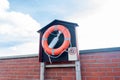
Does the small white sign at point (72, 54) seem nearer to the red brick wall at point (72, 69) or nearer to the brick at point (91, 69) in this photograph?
the red brick wall at point (72, 69)

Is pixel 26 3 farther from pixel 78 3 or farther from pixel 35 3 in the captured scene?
pixel 78 3

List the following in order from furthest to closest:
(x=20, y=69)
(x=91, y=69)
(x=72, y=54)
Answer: (x=20, y=69), (x=72, y=54), (x=91, y=69)

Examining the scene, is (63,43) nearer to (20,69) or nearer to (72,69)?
(72,69)

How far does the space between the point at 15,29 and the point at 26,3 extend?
5.17ft

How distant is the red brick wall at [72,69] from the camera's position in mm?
2338

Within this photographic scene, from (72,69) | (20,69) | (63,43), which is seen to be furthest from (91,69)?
(20,69)

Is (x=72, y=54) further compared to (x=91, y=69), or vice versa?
(x=72, y=54)

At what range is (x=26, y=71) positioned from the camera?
305 centimetres

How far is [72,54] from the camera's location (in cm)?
258

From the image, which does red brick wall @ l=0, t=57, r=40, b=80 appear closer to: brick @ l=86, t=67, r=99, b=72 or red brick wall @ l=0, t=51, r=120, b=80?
red brick wall @ l=0, t=51, r=120, b=80

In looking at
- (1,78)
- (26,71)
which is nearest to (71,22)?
(26,71)

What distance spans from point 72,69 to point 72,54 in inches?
11.0

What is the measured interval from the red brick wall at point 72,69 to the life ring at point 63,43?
34cm

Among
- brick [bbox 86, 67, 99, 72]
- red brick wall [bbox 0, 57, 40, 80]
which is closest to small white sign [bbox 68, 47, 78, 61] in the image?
brick [bbox 86, 67, 99, 72]
